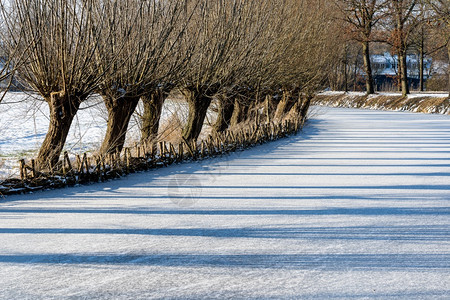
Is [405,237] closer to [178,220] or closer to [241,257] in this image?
[241,257]

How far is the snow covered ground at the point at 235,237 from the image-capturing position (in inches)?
150

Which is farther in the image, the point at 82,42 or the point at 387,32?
the point at 387,32

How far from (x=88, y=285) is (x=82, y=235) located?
4.48 feet

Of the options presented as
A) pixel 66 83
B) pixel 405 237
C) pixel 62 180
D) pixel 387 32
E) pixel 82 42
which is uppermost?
pixel 387 32

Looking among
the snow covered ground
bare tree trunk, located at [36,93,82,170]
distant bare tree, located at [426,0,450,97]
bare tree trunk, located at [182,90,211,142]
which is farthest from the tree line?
bare tree trunk, located at [36,93,82,170]

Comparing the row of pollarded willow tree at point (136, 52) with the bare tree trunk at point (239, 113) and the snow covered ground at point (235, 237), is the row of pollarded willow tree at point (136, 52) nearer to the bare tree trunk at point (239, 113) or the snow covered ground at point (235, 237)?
the snow covered ground at point (235, 237)

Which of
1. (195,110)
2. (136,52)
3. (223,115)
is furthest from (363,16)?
(136,52)

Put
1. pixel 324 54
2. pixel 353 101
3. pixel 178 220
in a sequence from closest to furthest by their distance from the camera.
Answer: pixel 178 220 → pixel 324 54 → pixel 353 101

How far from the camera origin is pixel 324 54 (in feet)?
65.5

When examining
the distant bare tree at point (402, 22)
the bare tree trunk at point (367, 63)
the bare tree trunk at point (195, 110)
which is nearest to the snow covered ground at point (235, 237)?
Answer: the bare tree trunk at point (195, 110)

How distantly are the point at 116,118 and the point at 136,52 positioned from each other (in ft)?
4.43

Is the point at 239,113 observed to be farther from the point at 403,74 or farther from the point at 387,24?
the point at 387,24

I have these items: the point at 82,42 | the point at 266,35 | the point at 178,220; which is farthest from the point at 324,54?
the point at 178,220

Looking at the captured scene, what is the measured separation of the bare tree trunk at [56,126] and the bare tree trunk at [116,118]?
3.95 ft
